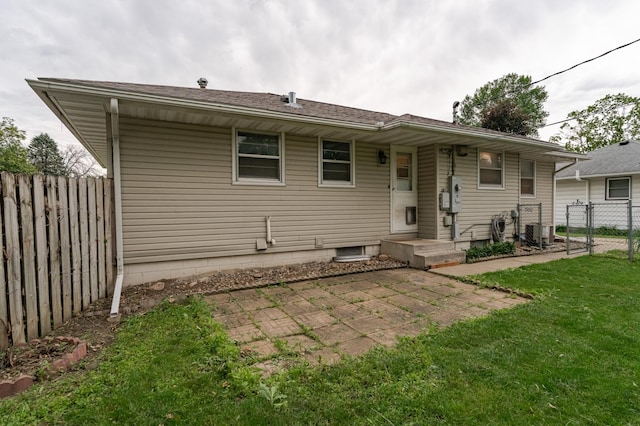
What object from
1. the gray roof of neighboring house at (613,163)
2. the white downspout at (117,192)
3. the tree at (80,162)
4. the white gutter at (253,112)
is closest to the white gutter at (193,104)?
the white gutter at (253,112)

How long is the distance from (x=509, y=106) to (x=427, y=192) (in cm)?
1537

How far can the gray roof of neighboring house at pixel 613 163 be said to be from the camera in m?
12.2

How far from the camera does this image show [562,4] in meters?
8.06

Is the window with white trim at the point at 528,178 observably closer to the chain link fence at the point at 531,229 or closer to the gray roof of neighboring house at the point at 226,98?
the chain link fence at the point at 531,229

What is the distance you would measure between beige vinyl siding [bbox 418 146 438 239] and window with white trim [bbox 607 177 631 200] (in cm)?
1134

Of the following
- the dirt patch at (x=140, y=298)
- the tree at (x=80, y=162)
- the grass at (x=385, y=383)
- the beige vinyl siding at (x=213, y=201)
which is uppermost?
the tree at (x=80, y=162)

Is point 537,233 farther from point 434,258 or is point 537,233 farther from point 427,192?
point 434,258

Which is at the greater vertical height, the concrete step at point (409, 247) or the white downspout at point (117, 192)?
the white downspout at point (117, 192)

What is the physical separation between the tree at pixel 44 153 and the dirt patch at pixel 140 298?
27726 millimetres

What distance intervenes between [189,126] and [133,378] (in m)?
3.87

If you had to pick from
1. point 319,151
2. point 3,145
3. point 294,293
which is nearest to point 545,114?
point 319,151

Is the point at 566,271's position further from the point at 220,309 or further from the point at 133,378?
the point at 133,378

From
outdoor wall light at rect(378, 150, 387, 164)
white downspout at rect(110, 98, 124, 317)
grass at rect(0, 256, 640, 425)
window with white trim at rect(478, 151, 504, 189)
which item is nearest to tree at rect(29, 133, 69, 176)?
white downspout at rect(110, 98, 124, 317)

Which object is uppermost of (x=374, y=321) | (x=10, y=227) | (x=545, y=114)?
(x=545, y=114)
